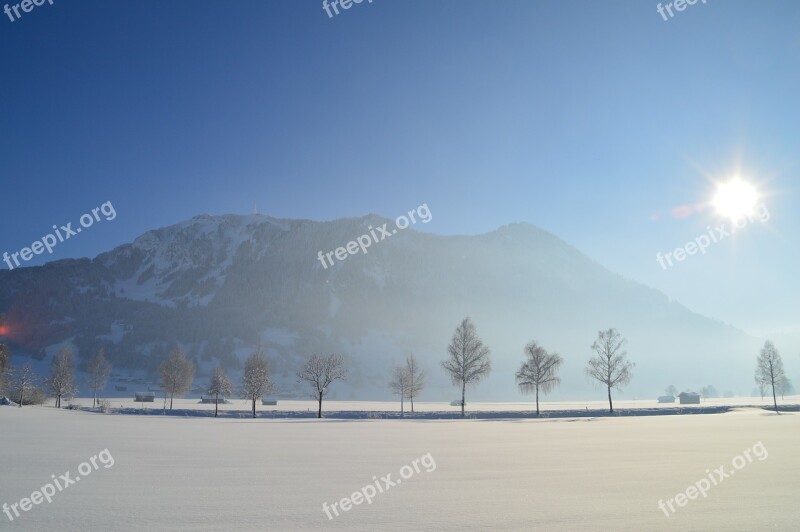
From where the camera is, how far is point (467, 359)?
77375 millimetres

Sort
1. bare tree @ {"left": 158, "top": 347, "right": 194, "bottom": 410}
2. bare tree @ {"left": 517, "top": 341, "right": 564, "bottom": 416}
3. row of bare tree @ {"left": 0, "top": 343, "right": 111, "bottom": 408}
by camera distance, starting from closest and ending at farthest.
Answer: bare tree @ {"left": 517, "top": 341, "right": 564, "bottom": 416}
row of bare tree @ {"left": 0, "top": 343, "right": 111, "bottom": 408}
bare tree @ {"left": 158, "top": 347, "right": 194, "bottom": 410}

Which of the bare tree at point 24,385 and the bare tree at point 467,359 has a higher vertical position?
the bare tree at point 467,359

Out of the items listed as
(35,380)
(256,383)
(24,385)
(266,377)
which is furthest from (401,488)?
(35,380)

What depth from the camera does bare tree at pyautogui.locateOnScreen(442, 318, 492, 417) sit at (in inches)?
3002

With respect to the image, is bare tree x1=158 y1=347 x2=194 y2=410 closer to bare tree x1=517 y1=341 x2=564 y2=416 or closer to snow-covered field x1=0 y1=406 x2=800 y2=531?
bare tree x1=517 y1=341 x2=564 y2=416

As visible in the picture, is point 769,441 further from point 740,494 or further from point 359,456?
point 359,456

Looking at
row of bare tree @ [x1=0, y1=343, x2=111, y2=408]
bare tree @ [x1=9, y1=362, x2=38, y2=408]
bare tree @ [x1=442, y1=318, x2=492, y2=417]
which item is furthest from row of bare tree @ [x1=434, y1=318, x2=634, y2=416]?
bare tree @ [x1=9, y1=362, x2=38, y2=408]

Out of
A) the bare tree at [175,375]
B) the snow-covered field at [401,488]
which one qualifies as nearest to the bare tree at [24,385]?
the bare tree at [175,375]

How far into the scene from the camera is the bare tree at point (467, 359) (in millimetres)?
76250

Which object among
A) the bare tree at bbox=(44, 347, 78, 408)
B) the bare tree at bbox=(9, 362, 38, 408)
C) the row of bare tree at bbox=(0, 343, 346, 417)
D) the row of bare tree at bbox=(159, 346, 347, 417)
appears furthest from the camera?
the bare tree at bbox=(44, 347, 78, 408)

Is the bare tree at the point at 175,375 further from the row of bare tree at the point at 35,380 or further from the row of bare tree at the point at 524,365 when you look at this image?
the row of bare tree at the point at 524,365

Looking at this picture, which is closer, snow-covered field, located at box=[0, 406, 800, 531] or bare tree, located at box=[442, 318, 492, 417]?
snow-covered field, located at box=[0, 406, 800, 531]

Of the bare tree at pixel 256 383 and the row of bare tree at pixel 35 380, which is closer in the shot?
the bare tree at pixel 256 383

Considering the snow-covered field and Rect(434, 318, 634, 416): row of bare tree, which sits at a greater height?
Rect(434, 318, 634, 416): row of bare tree
